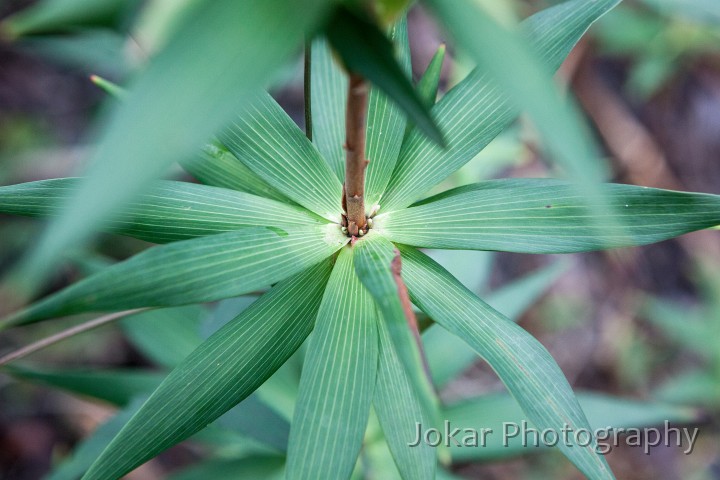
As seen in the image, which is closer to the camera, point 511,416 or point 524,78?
point 524,78

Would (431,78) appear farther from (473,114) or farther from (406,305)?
(406,305)

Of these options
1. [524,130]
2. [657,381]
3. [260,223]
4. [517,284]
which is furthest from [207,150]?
[657,381]

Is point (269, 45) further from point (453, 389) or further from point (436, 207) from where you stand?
point (453, 389)

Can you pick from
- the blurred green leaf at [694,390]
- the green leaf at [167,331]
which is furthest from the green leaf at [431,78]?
the blurred green leaf at [694,390]

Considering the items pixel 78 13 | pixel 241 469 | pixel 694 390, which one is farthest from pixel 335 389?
pixel 694 390

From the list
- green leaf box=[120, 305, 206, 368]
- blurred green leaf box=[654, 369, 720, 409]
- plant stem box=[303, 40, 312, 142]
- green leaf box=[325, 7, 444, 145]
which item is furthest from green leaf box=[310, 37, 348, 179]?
blurred green leaf box=[654, 369, 720, 409]

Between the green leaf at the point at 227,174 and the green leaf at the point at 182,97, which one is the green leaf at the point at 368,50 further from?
the green leaf at the point at 227,174

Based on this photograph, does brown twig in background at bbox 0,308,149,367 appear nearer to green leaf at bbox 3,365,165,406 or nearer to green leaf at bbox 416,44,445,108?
green leaf at bbox 3,365,165,406
